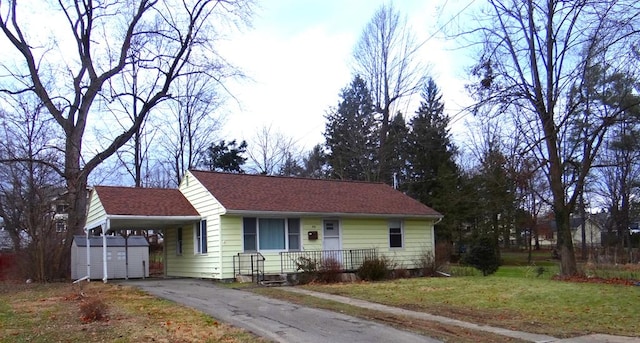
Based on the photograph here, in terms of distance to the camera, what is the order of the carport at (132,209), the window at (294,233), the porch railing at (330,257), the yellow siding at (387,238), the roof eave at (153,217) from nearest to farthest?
the roof eave at (153,217), the carport at (132,209), the porch railing at (330,257), the window at (294,233), the yellow siding at (387,238)

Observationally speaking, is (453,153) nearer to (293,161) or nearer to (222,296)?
(293,161)

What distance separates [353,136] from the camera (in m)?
47.0

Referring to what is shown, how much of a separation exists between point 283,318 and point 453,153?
3850 centimetres

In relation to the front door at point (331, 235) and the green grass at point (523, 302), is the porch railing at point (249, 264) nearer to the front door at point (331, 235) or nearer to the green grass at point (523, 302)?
the front door at point (331, 235)

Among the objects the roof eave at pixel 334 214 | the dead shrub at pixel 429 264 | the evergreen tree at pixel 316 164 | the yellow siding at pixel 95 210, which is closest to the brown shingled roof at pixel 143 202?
the yellow siding at pixel 95 210

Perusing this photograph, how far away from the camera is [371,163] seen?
1847 inches

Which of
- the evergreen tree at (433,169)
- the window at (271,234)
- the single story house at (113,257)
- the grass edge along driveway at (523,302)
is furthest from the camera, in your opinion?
the evergreen tree at (433,169)

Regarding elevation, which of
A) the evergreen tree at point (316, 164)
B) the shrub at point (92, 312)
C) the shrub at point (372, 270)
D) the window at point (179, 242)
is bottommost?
the shrub at point (372, 270)

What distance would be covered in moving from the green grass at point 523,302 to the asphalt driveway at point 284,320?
225cm

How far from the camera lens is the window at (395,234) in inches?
980

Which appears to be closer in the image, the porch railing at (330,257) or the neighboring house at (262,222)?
the neighboring house at (262,222)

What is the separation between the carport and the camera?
786 inches

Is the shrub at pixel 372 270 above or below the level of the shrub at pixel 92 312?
below

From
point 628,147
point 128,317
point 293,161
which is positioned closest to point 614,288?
point 128,317
